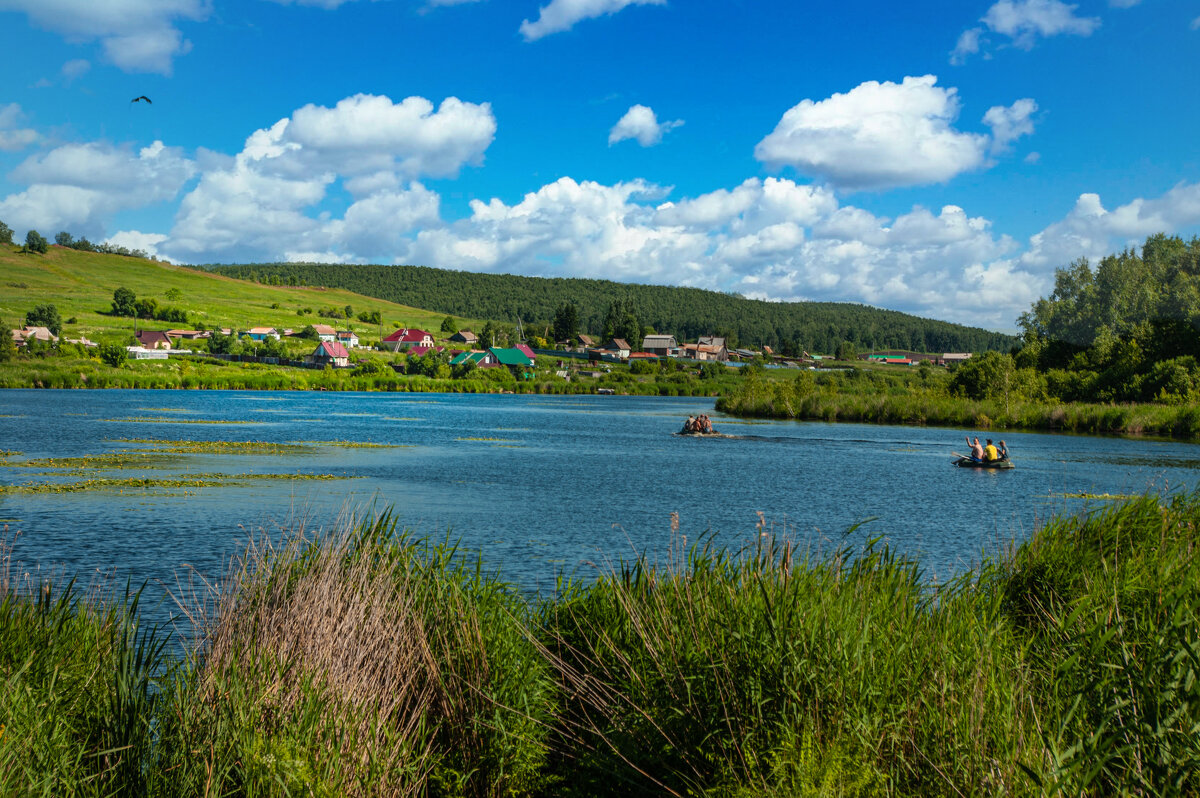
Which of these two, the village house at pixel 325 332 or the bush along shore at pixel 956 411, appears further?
the village house at pixel 325 332

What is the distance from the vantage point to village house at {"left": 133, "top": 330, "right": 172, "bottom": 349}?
142125 millimetres

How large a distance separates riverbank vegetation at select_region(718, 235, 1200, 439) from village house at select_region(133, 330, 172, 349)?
306ft

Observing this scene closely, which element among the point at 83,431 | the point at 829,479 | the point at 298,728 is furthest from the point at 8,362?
the point at 298,728

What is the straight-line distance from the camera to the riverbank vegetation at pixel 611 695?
6.76m

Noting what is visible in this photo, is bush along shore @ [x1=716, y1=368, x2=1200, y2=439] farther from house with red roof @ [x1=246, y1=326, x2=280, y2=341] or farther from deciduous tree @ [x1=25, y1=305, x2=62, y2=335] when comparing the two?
deciduous tree @ [x1=25, y1=305, x2=62, y2=335]

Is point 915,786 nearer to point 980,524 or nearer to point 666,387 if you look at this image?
point 980,524

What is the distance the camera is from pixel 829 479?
42312 mm

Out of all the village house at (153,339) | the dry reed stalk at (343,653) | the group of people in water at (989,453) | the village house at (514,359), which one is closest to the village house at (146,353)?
the village house at (153,339)

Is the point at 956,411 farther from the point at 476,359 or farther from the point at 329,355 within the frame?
the point at 476,359

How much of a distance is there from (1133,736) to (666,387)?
15189cm

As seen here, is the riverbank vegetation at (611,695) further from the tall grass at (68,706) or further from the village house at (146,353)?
the village house at (146,353)

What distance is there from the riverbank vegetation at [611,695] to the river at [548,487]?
1196 mm

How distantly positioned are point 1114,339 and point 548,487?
84616 mm

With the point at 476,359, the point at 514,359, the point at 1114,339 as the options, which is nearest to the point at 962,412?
the point at 1114,339
